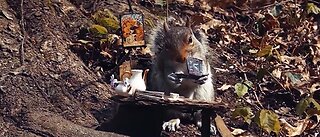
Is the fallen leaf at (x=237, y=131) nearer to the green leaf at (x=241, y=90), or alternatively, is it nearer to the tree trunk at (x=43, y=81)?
the green leaf at (x=241, y=90)

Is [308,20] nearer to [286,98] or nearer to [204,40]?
[286,98]

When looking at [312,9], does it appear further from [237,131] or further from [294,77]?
[237,131]

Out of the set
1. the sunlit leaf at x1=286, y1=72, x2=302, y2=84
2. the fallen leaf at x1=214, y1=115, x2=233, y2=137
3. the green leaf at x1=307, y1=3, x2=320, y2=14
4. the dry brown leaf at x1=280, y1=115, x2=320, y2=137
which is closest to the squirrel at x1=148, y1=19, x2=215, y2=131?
the fallen leaf at x1=214, y1=115, x2=233, y2=137

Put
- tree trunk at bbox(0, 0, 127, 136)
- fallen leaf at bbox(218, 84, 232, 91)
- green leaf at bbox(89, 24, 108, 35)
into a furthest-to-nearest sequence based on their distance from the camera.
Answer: green leaf at bbox(89, 24, 108, 35)
fallen leaf at bbox(218, 84, 232, 91)
tree trunk at bbox(0, 0, 127, 136)

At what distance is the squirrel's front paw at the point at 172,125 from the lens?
11.8 feet

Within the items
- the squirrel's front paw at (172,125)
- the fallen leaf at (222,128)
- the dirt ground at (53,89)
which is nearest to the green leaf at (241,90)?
the dirt ground at (53,89)

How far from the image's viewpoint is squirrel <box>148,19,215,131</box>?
350 cm

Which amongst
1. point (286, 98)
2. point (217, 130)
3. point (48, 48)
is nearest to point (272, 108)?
point (286, 98)

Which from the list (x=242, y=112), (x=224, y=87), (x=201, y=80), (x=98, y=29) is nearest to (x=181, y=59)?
(x=201, y=80)

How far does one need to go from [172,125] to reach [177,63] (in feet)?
1.12

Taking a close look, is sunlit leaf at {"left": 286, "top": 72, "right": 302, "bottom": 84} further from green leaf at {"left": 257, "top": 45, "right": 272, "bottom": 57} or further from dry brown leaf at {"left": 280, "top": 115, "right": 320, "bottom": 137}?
dry brown leaf at {"left": 280, "top": 115, "right": 320, "bottom": 137}

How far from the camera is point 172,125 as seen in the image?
11.8ft

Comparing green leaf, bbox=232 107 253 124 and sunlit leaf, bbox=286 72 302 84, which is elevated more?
sunlit leaf, bbox=286 72 302 84

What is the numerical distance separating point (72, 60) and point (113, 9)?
1059mm
